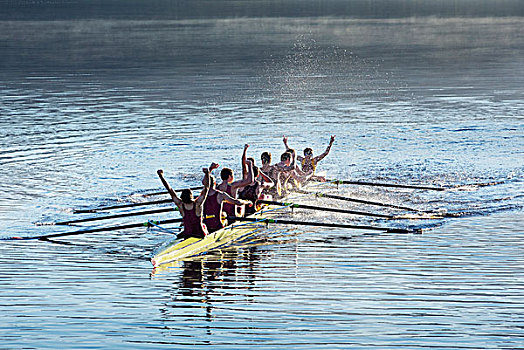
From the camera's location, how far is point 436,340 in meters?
11.9

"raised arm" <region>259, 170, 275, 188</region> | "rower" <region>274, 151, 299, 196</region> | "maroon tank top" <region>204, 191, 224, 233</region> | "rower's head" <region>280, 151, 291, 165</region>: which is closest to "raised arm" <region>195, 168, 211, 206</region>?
"maroon tank top" <region>204, 191, 224, 233</region>

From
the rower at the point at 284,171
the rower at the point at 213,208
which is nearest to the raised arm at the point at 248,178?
the rower at the point at 213,208

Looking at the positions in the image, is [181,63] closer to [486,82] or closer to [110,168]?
[486,82]

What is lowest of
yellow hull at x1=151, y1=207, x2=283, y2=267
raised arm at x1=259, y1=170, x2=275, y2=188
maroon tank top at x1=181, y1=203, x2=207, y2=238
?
yellow hull at x1=151, y1=207, x2=283, y2=267

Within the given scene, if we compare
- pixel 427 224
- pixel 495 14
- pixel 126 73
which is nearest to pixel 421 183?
pixel 427 224

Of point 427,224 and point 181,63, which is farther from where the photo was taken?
point 181,63

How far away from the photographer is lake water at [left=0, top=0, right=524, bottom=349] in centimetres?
1257

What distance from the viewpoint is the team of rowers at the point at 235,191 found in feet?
53.3

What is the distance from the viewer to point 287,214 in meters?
20.2

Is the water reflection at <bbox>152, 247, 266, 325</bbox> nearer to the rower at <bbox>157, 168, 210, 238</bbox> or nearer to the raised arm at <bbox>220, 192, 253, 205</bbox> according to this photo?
the rower at <bbox>157, 168, 210, 238</bbox>

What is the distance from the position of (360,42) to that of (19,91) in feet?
125

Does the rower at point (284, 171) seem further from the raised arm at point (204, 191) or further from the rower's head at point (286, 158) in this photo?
the raised arm at point (204, 191)

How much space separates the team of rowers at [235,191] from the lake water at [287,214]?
84 cm

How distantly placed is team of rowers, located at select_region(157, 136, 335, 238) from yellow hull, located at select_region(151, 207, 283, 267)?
0.18m
